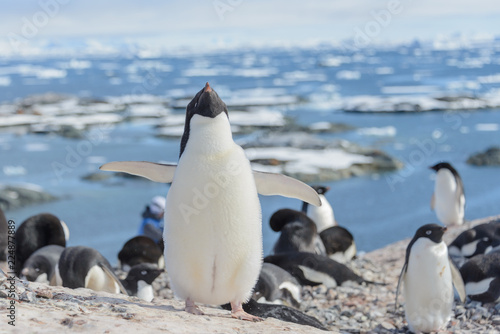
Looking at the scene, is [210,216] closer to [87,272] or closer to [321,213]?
[87,272]

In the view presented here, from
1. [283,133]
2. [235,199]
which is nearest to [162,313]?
[235,199]

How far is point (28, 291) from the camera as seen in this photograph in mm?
2328

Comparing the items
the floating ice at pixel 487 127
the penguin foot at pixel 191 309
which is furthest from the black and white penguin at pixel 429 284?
the floating ice at pixel 487 127

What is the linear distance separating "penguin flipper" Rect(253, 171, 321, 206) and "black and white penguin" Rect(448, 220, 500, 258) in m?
2.93

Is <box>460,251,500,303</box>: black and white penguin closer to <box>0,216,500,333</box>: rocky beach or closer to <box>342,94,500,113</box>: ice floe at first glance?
<box>0,216,500,333</box>: rocky beach

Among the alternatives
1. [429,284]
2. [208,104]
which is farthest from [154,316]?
[429,284]

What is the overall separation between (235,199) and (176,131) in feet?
47.7

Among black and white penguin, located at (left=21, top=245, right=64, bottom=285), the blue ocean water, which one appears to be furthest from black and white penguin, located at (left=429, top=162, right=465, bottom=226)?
black and white penguin, located at (left=21, top=245, right=64, bottom=285)

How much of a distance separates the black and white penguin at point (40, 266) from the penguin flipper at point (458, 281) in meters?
2.73

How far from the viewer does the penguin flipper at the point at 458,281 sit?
12.6ft

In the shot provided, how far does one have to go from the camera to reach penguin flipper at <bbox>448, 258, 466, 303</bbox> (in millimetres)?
3844

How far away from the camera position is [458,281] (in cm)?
387

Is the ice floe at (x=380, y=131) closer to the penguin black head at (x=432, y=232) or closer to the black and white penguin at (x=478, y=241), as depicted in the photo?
the black and white penguin at (x=478, y=241)

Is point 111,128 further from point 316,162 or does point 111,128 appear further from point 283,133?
point 316,162
